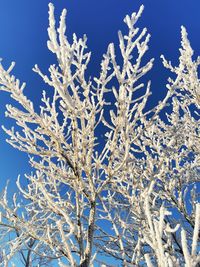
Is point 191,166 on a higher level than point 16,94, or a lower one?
higher

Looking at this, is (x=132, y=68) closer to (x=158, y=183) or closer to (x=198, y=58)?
(x=158, y=183)

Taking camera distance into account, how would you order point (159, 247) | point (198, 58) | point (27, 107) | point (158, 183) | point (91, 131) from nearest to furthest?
point (159, 247)
point (27, 107)
point (91, 131)
point (158, 183)
point (198, 58)

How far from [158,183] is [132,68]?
408 cm

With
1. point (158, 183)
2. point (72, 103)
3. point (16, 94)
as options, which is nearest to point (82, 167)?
point (72, 103)

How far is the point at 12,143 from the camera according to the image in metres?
3.20

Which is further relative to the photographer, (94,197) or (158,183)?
(158,183)

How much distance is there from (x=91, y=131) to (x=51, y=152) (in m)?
0.49

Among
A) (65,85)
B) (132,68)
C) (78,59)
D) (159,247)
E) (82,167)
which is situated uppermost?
(78,59)

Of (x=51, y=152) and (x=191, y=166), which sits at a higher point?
(x=191, y=166)

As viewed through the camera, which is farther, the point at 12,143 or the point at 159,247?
the point at 12,143

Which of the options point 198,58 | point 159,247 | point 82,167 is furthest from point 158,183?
point 159,247

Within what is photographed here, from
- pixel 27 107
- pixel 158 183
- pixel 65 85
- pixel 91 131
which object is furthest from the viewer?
pixel 158 183

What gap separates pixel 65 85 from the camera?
2.62m

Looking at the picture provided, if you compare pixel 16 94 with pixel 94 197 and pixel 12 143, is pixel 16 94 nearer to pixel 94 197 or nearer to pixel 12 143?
pixel 12 143
